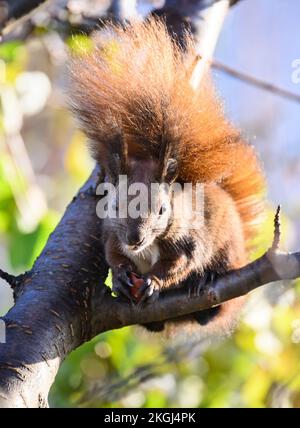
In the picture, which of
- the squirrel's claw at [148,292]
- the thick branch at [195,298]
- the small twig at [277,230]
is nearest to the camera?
the small twig at [277,230]

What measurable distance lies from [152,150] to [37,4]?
1.74 ft

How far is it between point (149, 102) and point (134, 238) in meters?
0.38

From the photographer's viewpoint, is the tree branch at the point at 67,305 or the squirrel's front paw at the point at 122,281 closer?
the tree branch at the point at 67,305

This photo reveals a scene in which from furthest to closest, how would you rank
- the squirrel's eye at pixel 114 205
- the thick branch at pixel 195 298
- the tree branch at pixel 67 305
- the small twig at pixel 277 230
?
1. the squirrel's eye at pixel 114 205
2. the thick branch at pixel 195 298
3. the small twig at pixel 277 230
4. the tree branch at pixel 67 305

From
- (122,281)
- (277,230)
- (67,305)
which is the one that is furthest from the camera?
(122,281)

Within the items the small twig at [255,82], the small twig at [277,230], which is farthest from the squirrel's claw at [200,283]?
the small twig at [255,82]

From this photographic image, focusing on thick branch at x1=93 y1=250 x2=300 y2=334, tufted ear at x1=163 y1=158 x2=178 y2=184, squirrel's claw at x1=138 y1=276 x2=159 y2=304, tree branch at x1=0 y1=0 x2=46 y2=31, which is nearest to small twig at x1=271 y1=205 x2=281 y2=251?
thick branch at x1=93 y1=250 x2=300 y2=334

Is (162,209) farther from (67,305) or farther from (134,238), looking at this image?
(67,305)

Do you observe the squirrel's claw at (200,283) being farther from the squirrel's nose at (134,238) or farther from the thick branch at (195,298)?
the squirrel's nose at (134,238)

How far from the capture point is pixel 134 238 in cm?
237

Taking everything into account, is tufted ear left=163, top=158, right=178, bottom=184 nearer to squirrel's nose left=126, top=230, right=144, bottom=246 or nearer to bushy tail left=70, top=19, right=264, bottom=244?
bushy tail left=70, top=19, right=264, bottom=244

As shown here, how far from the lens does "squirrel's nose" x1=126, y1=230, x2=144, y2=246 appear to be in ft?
7.76

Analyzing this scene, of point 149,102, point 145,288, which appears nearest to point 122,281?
point 145,288

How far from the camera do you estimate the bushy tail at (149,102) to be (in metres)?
2.34
